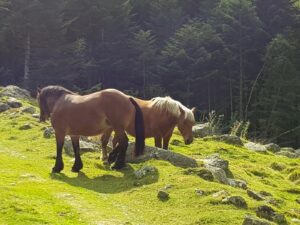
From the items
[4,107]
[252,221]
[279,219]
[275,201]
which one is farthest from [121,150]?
[4,107]

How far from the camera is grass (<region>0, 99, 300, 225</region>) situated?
9508 mm

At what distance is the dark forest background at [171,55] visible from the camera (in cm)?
4853

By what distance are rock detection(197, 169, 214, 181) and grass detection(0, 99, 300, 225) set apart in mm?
328

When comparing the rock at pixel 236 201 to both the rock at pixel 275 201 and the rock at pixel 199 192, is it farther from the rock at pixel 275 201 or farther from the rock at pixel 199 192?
the rock at pixel 275 201

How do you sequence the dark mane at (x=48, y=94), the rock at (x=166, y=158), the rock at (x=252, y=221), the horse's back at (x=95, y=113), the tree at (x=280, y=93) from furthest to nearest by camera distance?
the tree at (x=280, y=93), the dark mane at (x=48, y=94), the rock at (x=166, y=158), the horse's back at (x=95, y=113), the rock at (x=252, y=221)

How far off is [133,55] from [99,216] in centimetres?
4561

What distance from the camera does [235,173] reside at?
15.9 meters

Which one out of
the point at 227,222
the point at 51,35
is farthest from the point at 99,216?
the point at 51,35

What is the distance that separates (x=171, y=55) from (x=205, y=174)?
4072 centimetres

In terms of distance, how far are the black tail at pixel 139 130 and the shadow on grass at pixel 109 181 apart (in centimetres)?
104

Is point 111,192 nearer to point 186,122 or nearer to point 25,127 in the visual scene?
point 186,122

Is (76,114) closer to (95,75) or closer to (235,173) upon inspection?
(235,173)

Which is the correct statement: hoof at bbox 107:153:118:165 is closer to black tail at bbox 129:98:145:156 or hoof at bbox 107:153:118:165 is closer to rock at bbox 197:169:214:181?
black tail at bbox 129:98:145:156

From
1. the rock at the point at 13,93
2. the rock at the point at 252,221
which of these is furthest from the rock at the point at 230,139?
the rock at the point at 13,93
